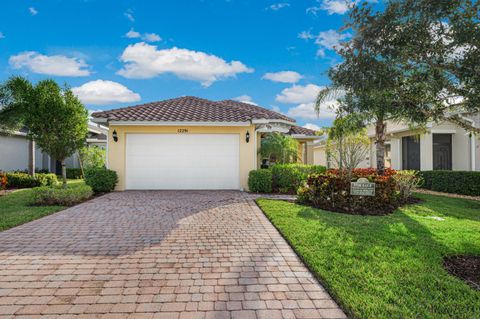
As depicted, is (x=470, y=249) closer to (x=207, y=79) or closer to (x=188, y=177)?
(x=188, y=177)

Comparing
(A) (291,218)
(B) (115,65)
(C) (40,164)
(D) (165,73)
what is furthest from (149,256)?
(C) (40,164)

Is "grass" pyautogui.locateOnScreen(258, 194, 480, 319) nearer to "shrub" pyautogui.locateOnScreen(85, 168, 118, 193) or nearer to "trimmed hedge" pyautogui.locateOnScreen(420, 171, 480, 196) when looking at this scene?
"trimmed hedge" pyautogui.locateOnScreen(420, 171, 480, 196)

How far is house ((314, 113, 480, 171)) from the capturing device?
13.5 m

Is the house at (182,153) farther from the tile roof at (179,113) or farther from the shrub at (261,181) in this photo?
the shrub at (261,181)

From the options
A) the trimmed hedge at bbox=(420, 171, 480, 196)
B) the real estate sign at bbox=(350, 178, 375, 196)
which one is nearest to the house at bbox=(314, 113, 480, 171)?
the trimmed hedge at bbox=(420, 171, 480, 196)

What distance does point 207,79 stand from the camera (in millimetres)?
16375

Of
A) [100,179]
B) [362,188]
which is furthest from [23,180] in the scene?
[362,188]

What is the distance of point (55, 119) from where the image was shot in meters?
9.50

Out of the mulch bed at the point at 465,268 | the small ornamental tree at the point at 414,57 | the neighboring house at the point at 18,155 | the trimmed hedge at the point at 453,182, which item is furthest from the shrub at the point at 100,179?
the trimmed hedge at the point at 453,182

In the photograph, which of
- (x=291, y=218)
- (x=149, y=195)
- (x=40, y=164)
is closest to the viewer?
(x=291, y=218)

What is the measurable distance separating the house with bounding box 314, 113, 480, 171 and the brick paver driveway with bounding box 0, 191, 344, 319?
1180cm

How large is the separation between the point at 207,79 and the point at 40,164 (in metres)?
14.2

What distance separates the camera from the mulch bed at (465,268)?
3.61 metres

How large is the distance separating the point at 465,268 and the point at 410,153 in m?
14.9
